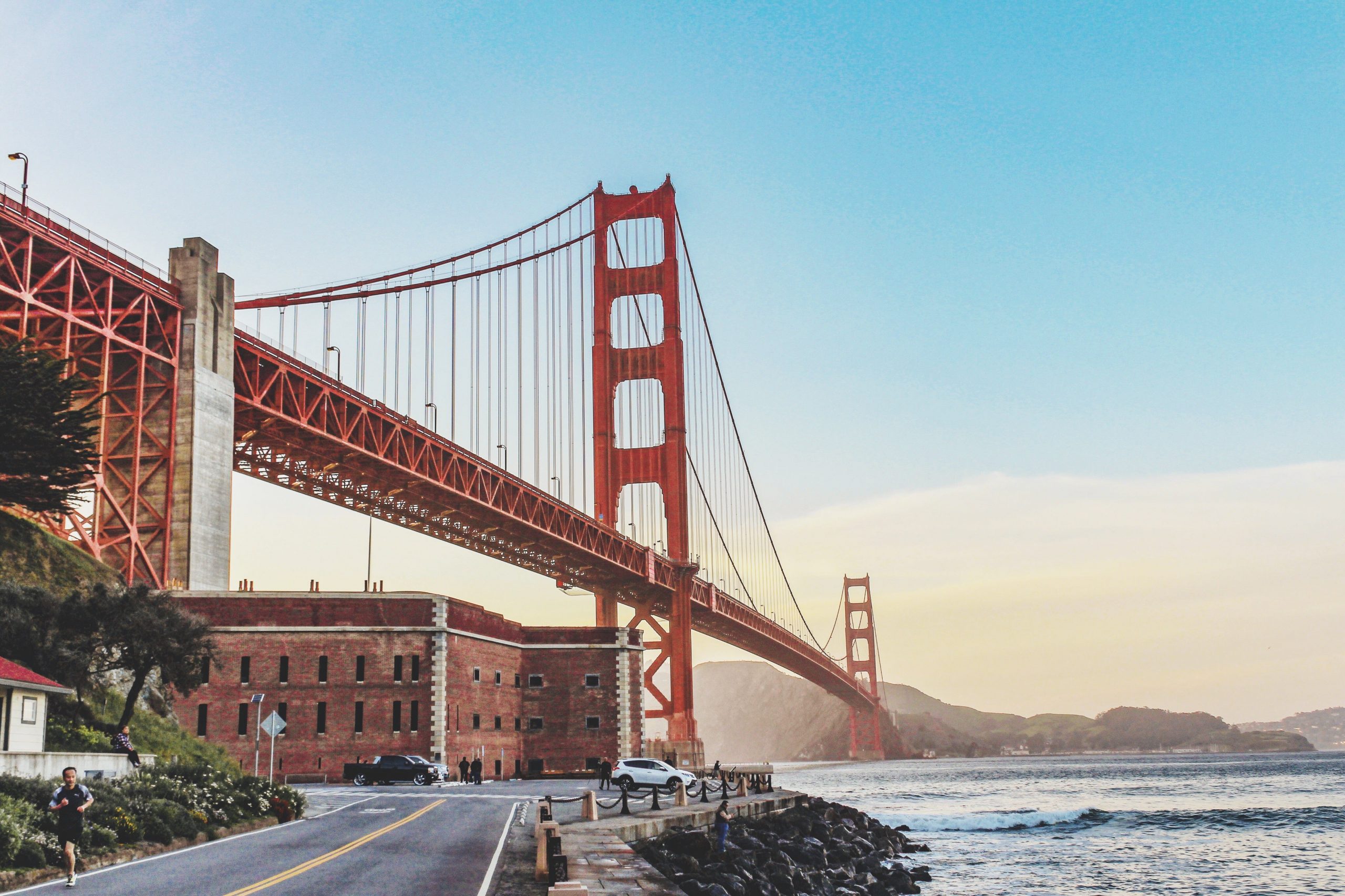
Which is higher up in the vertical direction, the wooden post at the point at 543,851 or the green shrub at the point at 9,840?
the green shrub at the point at 9,840

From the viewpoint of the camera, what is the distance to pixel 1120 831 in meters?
58.8

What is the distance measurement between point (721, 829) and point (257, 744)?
24.8m

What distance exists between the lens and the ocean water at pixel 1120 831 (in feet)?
130

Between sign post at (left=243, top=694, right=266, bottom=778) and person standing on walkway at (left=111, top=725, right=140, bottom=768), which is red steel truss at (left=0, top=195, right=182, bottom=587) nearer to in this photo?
sign post at (left=243, top=694, right=266, bottom=778)

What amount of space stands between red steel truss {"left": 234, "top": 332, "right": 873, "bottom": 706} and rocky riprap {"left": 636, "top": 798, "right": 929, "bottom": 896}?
25181mm

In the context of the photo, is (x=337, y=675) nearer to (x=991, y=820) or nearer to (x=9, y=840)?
(x=9, y=840)

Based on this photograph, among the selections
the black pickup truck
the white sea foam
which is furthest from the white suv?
the white sea foam

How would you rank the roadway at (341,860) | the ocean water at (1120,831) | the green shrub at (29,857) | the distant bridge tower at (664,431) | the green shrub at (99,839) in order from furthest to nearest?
the distant bridge tower at (664,431), the ocean water at (1120,831), the green shrub at (99,839), the green shrub at (29,857), the roadway at (341,860)

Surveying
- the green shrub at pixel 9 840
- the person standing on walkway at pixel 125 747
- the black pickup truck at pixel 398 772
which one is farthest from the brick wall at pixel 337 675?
the green shrub at pixel 9 840

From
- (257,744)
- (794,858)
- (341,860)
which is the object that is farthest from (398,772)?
(341,860)

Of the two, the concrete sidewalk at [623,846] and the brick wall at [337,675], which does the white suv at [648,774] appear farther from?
the brick wall at [337,675]

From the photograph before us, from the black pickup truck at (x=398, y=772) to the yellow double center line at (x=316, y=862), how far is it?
1690 centimetres

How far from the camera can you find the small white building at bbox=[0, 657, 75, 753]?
1038 inches

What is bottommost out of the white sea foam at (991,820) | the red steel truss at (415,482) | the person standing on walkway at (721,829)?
the white sea foam at (991,820)
